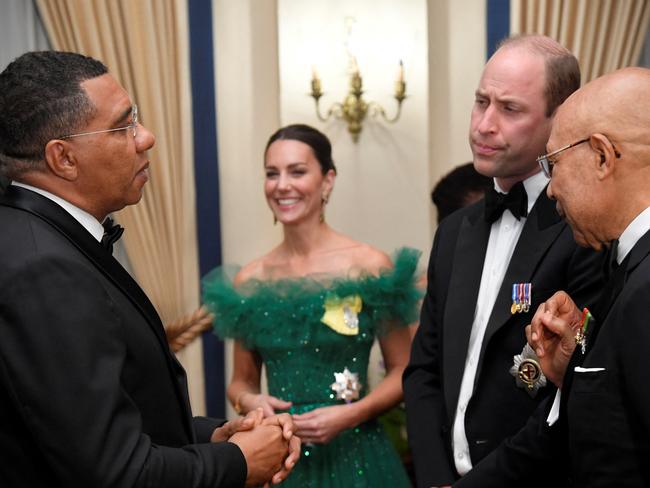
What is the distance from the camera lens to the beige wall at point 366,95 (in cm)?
482

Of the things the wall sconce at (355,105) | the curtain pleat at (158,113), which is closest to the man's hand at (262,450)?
the curtain pleat at (158,113)

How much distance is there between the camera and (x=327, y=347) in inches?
139

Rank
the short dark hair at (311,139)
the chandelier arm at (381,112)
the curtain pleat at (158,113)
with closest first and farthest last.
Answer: the short dark hair at (311,139) < the curtain pleat at (158,113) < the chandelier arm at (381,112)

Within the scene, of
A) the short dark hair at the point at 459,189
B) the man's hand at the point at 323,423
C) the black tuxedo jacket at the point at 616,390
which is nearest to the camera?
the black tuxedo jacket at the point at 616,390

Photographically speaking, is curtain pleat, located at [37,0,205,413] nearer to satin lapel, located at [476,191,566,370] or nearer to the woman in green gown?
the woman in green gown

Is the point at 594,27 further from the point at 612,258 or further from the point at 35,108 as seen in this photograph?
the point at 35,108

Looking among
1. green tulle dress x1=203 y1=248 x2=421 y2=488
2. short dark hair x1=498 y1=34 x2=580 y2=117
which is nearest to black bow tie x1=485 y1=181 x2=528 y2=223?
short dark hair x1=498 y1=34 x2=580 y2=117

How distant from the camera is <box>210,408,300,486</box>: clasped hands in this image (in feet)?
6.89

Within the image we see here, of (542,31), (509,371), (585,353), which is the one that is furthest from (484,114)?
(542,31)

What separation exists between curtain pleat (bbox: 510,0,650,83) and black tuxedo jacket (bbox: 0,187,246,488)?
3185 millimetres

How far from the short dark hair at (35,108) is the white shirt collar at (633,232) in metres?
1.13

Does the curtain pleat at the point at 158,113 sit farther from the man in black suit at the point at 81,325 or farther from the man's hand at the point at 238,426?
the man in black suit at the point at 81,325

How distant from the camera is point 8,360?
172 cm

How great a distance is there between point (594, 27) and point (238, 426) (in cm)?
307
